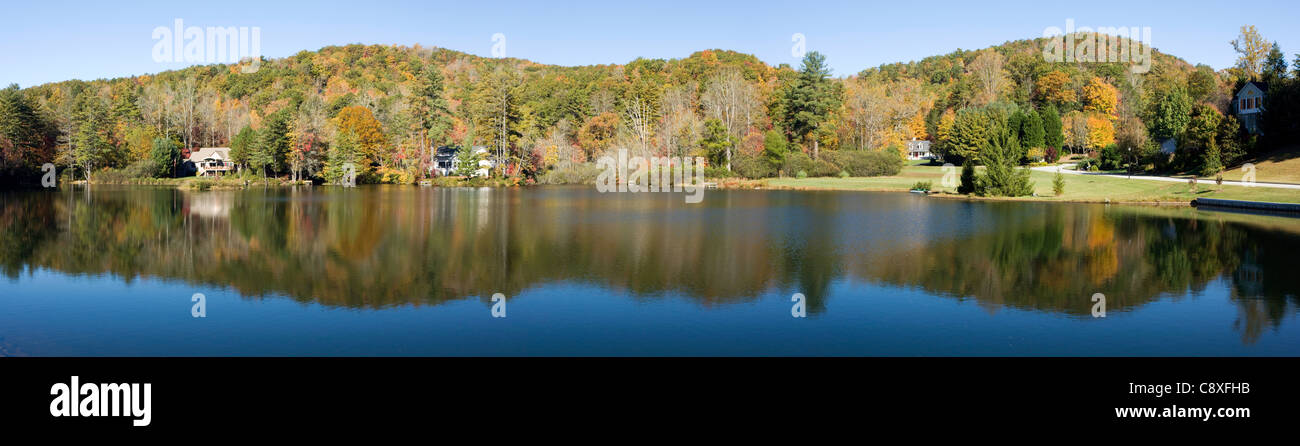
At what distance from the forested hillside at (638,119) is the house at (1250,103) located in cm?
131

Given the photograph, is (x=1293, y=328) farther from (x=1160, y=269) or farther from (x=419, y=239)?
(x=419, y=239)

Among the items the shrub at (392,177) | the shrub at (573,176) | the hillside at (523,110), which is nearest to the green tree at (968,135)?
the hillside at (523,110)

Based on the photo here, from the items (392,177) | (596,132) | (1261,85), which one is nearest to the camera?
(1261,85)

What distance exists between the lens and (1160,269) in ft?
53.2

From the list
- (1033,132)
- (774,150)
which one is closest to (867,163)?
(774,150)

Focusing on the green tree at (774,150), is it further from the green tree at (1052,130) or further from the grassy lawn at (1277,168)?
the grassy lawn at (1277,168)

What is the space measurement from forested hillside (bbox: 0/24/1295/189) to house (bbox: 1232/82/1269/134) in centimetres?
131

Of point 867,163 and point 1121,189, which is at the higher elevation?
point 867,163

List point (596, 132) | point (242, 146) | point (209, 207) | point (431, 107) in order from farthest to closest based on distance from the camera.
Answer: point (431, 107) → point (596, 132) → point (242, 146) → point (209, 207)

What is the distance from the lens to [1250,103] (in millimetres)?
49688

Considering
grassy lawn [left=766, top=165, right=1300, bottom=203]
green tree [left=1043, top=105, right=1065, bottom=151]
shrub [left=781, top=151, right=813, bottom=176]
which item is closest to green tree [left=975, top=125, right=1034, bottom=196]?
grassy lawn [left=766, top=165, right=1300, bottom=203]

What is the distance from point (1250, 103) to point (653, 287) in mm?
53588

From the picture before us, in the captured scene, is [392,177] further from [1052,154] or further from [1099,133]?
[1099,133]
